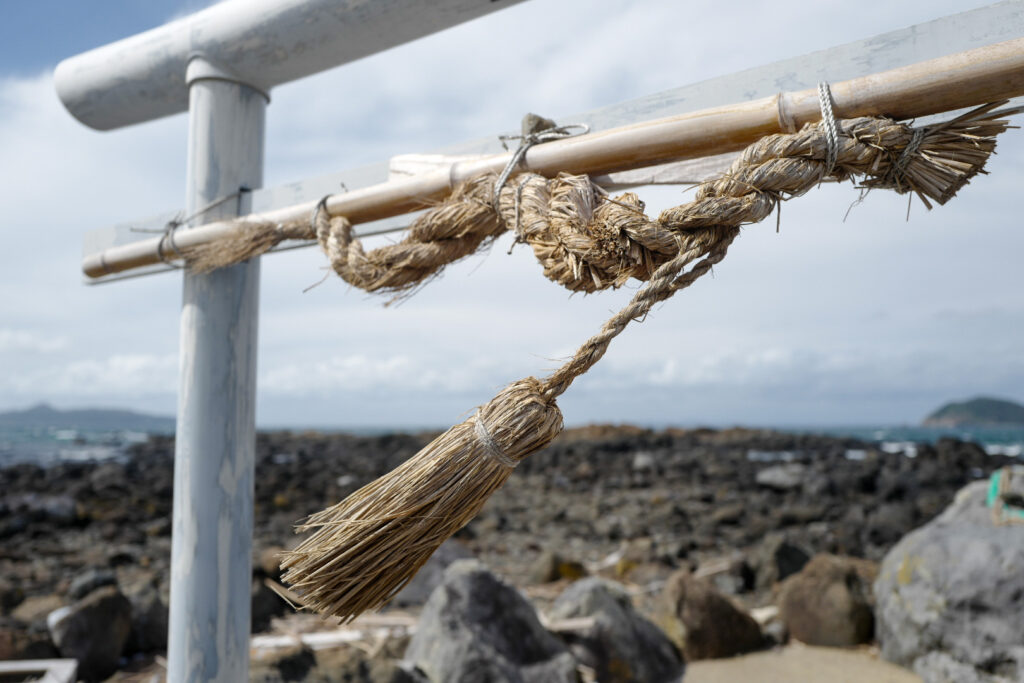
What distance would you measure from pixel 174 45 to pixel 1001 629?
15.8 ft

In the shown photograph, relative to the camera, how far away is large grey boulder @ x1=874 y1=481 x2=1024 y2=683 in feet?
12.8

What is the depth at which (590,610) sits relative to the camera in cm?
432

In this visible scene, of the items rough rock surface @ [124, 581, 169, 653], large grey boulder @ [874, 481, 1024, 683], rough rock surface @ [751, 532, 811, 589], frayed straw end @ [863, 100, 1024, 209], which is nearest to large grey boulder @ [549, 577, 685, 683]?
large grey boulder @ [874, 481, 1024, 683]

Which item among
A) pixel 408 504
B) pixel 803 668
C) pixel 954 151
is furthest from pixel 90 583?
pixel 954 151

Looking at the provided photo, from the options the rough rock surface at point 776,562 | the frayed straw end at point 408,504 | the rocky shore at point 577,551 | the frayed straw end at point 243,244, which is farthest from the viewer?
the rough rock surface at point 776,562

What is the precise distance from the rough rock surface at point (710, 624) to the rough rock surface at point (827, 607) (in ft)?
1.03

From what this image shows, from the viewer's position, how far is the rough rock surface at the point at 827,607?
464 cm

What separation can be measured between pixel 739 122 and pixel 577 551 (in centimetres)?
773

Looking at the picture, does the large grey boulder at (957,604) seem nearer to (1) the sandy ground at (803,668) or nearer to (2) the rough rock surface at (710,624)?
(1) the sandy ground at (803,668)

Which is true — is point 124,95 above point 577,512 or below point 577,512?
above

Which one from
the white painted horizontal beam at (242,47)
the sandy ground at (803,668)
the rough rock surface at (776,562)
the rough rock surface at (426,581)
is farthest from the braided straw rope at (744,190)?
the rough rock surface at (776,562)

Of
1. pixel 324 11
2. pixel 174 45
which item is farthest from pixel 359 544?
pixel 174 45

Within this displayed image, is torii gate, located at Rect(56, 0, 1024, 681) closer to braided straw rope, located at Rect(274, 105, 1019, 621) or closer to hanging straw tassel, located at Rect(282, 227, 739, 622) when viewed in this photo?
braided straw rope, located at Rect(274, 105, 1019, 621)

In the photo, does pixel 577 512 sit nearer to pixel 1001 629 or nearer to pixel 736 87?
pixel 1001 629
